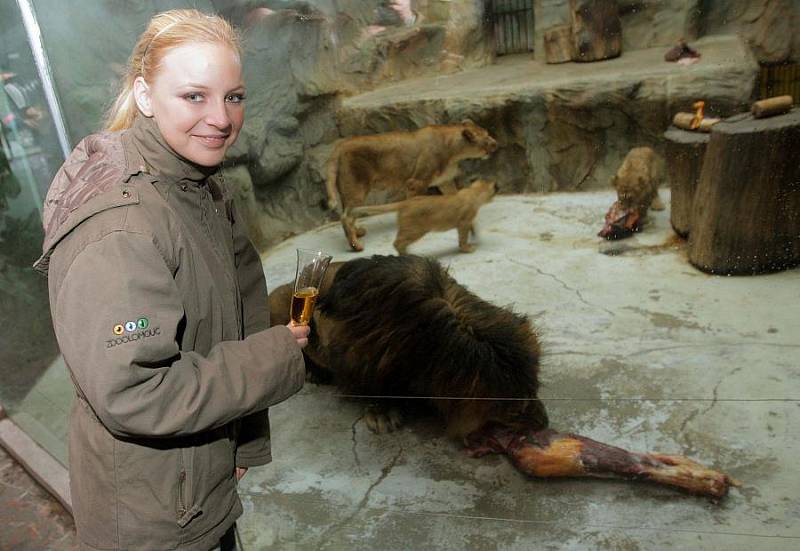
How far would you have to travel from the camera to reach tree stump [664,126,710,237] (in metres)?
Result: 1.89

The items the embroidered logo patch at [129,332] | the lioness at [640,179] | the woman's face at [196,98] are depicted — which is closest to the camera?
the embroidered logo patch at [129,332]

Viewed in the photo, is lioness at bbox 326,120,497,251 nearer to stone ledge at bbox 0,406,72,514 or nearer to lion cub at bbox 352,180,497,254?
lion cub at bbox 352,180,497,254

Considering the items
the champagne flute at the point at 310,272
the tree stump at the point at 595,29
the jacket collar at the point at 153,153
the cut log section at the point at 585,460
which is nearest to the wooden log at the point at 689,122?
the tree stump at the point at 595,29

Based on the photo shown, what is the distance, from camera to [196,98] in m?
1.27

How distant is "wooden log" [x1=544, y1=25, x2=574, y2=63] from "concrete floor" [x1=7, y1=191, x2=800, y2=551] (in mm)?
429

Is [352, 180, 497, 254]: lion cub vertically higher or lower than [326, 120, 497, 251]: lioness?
lower

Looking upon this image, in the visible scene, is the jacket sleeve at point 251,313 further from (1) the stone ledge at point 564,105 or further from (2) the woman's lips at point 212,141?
(1) the stone ledge at point 564,105

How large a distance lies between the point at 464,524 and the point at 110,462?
1069 millimetres

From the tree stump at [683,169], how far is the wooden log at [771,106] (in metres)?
0.14

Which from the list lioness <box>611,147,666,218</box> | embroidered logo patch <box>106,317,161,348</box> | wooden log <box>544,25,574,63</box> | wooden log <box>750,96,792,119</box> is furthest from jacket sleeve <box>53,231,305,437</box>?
wooden log <box>750,96,792,119</box>

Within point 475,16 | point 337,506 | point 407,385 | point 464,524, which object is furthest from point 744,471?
point 475,16

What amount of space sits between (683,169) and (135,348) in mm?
1646

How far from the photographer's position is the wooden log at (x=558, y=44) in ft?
6.05

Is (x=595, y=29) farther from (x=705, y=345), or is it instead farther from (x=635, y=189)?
(x=705, y=345)
